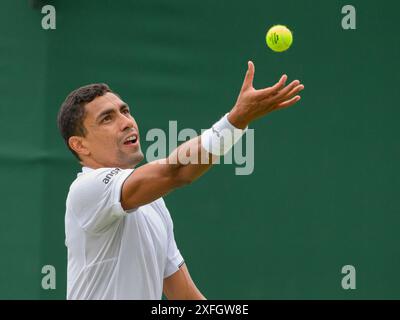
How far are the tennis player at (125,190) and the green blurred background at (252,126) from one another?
60.1 inches

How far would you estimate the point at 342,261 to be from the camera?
5.57m

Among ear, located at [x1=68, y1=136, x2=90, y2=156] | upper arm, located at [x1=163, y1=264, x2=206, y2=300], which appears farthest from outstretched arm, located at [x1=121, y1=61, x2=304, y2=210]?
upper arm, located at [x1=163, y1=264, x2=206, y2=300]

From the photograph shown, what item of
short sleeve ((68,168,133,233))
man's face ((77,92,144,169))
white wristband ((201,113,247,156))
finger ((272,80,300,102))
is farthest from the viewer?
man's face ((77,92,144,169))

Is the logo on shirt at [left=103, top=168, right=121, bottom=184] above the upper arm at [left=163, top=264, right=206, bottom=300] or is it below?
above

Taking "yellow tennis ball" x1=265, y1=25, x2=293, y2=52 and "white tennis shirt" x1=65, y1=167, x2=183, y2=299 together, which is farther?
"yellow tennis ball" x1=265, y1=25, x2=293, y2=52

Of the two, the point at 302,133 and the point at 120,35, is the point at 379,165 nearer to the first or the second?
the point at 302,133

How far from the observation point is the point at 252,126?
5.62 metres

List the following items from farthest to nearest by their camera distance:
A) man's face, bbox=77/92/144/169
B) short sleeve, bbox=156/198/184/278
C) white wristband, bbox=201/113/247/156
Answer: short sleeve, bbox=156/198/184/278
man's face, bbox=77/92/144/169
white wristband, bbox=201/113/247/156

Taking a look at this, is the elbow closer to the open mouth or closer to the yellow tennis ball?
the open mouth

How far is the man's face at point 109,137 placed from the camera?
12.6ft

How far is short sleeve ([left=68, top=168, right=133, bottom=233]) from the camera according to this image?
353 cm

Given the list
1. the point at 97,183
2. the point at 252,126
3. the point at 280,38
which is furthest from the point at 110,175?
the point at 252,126

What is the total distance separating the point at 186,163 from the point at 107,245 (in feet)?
1.72

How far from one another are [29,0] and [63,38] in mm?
307
